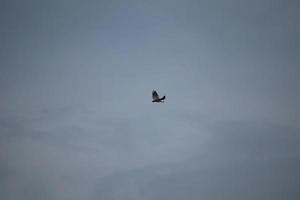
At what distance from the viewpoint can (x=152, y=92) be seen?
232 feet
